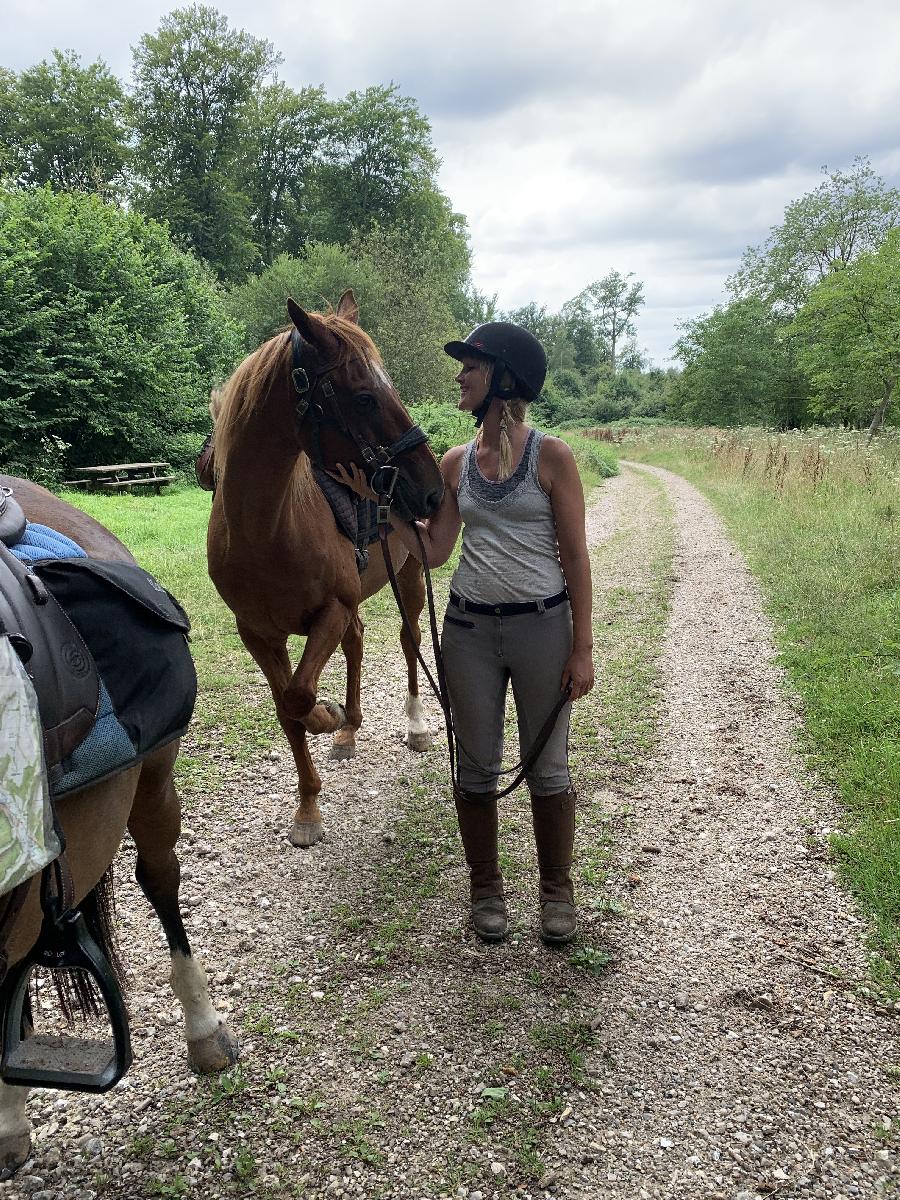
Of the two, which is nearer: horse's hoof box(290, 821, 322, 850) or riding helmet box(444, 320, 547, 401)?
riding helmet box(444, 320, 547, 401)

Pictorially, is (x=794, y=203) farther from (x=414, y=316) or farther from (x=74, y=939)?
(x=74, y=939)

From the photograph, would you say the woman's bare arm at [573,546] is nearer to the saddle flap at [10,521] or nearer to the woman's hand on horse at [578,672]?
the woman's hand on horse at [578,672]

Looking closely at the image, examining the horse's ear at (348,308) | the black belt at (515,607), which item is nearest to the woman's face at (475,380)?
the black belt at (515,607)

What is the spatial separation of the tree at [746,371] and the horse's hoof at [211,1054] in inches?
1498

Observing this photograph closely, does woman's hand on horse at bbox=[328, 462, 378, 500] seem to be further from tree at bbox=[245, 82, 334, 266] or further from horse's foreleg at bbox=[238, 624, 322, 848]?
tree at bbox=[245, 82, 334, 266]

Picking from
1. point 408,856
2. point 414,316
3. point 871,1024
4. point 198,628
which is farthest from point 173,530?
point 414,316

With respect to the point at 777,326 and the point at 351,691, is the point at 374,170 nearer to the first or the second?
the point at 777,326

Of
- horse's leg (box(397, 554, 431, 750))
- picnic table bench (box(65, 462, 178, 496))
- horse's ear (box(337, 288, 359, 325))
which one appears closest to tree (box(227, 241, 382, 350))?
picnic table bench (box(65, 462, 178, 496))

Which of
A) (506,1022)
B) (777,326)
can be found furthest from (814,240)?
(506,1022)

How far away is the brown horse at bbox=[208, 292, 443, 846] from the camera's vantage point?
2711 millimetres

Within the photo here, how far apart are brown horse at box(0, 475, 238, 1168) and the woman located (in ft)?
3.37

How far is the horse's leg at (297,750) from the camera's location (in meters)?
3.47

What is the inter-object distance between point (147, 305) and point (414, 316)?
12.0 meters

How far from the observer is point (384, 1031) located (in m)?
2.38
